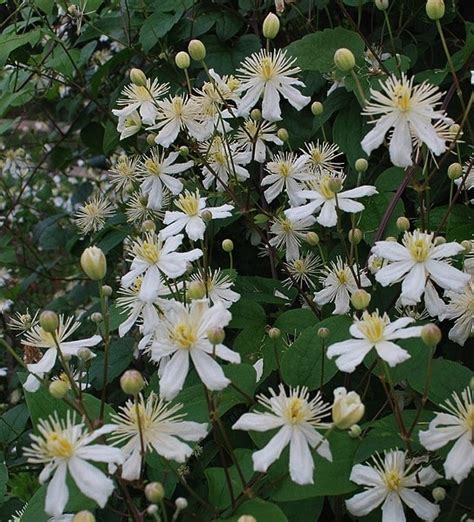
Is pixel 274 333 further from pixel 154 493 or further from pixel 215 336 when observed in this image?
pixel 154 493

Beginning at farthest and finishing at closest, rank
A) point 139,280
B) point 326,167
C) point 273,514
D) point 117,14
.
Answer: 1. point 117,14
2. point 326,167
3. point 139,280
4. point 273,514

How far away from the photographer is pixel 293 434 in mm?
857

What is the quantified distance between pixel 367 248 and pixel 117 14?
1006 millimetres

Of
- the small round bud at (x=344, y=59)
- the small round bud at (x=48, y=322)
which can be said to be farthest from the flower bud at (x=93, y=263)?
the small round bud at (x=344, y=59)

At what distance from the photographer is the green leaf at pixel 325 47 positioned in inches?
55.3

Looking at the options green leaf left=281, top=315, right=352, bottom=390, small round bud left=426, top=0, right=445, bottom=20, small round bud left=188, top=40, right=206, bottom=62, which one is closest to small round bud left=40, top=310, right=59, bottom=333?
green leaf left=281, top=315, right=352, bottom=390

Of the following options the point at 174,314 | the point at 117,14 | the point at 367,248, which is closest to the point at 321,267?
the point at 367,248

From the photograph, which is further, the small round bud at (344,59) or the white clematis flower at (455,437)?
the small round bud at (344,59)

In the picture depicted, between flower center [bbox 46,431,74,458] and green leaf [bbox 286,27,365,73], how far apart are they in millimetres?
839

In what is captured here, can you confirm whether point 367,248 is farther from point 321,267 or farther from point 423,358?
point 423,358

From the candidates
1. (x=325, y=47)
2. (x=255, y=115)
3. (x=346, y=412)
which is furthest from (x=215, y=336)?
(x=325, y=47)

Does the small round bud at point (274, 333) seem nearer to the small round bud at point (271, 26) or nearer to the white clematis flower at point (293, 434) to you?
the white clematis flower at point (293, 434)

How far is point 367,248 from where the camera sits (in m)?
1.39

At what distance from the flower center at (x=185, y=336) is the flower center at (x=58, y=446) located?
17 centimetres
